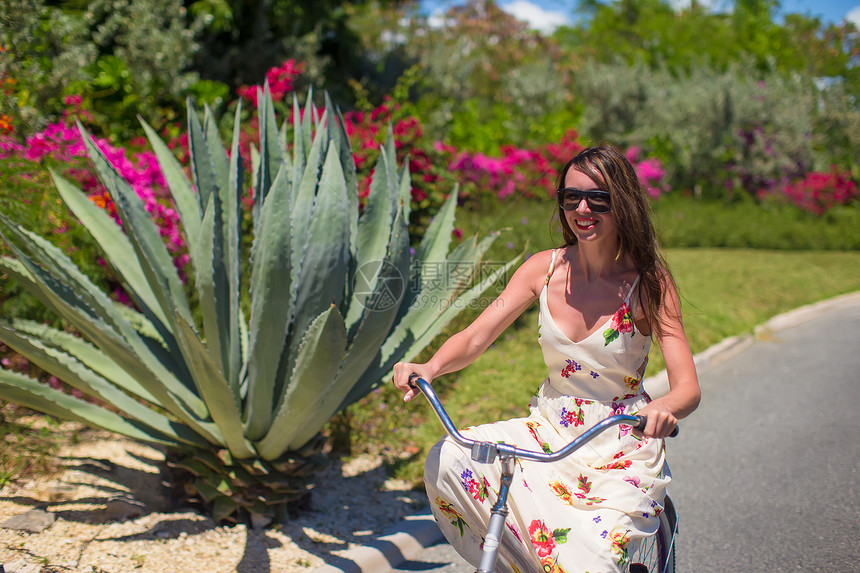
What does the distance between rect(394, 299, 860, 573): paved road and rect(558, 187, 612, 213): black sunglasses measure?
2.09 m

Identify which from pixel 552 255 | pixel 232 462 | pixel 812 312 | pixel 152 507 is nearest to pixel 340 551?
pixel 232 462

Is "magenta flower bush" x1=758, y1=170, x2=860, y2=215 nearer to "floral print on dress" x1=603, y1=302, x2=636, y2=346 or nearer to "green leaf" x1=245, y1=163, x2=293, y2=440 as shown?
"floral print on dress" x1=603, y1=302, x2=636, y2=346

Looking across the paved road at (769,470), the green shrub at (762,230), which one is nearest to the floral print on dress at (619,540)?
the paved road at (769,470)

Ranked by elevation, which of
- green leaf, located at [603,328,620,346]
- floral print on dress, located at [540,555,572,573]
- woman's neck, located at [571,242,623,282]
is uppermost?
woman's neck, located at [571,242,623,282]

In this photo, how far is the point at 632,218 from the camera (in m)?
2.42

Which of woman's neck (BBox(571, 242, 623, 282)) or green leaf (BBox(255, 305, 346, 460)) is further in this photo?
green leaf (BBox(255, 305, 346, 460))

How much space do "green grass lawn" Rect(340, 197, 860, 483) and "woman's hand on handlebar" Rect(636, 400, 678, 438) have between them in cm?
46

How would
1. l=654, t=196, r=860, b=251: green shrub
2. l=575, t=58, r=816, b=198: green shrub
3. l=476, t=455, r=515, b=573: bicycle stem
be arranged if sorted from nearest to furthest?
1. l=476, t=455, r=515, b=573: bicycle stem
2. l=654, t=196, r=860, b=251: green shrub
3. l=575, t=58, r=816, b=198: green shrub

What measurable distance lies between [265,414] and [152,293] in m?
0.92

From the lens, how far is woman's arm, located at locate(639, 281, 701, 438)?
2002mm

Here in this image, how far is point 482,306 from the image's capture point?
12.1ft

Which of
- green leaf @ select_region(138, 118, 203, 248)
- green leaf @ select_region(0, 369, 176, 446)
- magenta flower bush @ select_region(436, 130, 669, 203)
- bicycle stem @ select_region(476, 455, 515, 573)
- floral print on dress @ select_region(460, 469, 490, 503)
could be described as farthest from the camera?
magenta flower bush @ select_region(436, 130, 669, 203)

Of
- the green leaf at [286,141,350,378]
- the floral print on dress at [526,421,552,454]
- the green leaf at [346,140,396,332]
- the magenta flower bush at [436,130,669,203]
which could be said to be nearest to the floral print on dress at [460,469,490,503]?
the floral print on dress at [526,421,552,454]

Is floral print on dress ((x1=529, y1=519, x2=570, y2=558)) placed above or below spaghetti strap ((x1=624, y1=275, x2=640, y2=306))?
below
